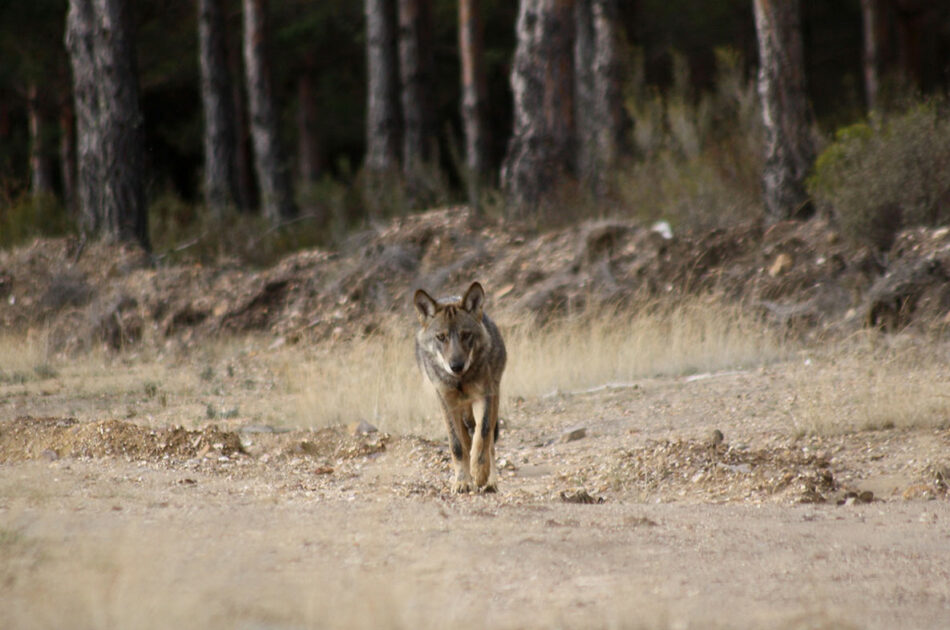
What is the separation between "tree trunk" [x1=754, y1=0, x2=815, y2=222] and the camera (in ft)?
48.0

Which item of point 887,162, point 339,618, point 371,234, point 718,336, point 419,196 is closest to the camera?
point 339,618

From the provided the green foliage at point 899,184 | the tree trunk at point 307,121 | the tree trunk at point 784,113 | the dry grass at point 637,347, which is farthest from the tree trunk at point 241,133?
the green foliage at point 899,184

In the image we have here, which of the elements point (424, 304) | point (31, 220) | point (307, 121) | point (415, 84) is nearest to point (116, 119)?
point (31, 220)

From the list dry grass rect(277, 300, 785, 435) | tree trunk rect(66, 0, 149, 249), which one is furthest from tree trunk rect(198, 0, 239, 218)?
dry grass rect(277, 300, 785, 435)

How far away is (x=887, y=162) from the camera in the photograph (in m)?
13.1

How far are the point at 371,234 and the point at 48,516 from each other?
11179 mm

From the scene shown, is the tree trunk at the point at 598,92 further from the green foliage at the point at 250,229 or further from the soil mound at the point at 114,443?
the soil mound at the point at 114,443

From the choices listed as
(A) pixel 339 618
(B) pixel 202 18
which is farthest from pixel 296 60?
(A) pixel 339 618

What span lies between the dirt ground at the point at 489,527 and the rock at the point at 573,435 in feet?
0.06

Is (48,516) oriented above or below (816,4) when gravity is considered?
below

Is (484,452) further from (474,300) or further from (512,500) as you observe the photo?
(474,300)

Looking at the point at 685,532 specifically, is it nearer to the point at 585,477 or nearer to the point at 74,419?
the point at 585,477

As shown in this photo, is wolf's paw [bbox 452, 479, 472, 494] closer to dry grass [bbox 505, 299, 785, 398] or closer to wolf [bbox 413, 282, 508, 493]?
wolf [bbox 413, 282, 508, 493]

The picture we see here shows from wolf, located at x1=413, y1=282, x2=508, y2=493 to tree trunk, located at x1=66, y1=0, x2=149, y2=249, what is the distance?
10.6m
